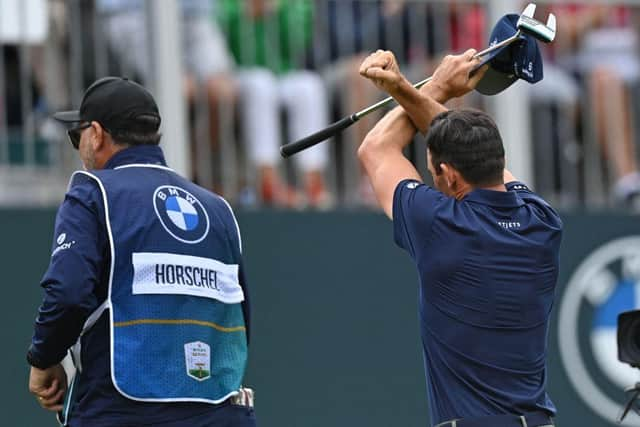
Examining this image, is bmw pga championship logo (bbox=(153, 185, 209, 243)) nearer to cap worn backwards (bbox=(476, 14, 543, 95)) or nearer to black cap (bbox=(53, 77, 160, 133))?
black cap (bbox=(53, 77, 160, 133))

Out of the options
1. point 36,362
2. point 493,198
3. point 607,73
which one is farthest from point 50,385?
point 607,73

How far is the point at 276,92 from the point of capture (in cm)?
848

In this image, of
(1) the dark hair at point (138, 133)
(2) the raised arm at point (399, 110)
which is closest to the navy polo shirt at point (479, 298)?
(2) the raised arm at point (399, 110)

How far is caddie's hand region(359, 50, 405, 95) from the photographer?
4.85 m

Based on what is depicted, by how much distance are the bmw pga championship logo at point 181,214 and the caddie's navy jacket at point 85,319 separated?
0.22m

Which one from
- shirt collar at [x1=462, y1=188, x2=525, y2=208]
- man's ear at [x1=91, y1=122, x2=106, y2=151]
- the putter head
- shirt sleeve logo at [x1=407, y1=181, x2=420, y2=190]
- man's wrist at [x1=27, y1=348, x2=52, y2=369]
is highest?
the putter head

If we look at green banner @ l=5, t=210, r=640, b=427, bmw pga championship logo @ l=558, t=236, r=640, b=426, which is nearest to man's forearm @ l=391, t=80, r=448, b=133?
green banner @ l=5, t=210, r=640, b=427

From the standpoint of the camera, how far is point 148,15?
8.16 m

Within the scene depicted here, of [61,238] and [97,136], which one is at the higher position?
[97,136]

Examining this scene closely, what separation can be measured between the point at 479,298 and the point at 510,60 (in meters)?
0.90

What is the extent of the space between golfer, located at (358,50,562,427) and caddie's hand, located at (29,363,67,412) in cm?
125

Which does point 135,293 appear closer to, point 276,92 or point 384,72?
point 384,72

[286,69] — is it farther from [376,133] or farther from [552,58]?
[376,133]

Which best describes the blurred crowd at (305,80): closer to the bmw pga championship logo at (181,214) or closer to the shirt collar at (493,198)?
the bmw pga championship logo at (181,214)
